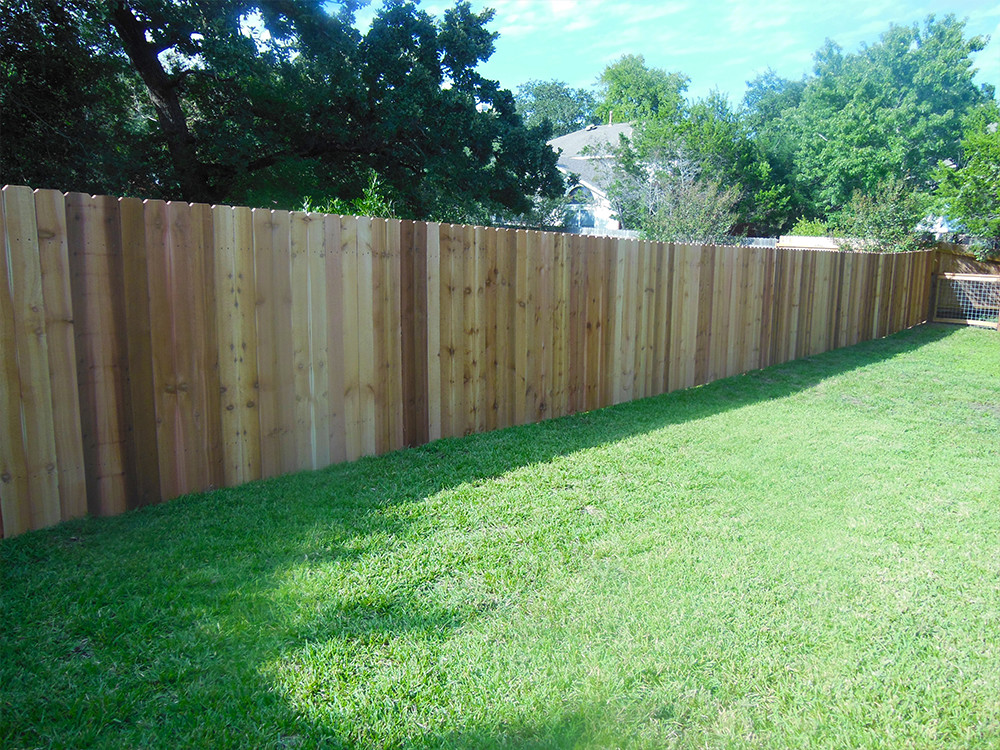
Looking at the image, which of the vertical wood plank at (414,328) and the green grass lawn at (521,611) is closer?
A: the green grass lawn at (521,611)

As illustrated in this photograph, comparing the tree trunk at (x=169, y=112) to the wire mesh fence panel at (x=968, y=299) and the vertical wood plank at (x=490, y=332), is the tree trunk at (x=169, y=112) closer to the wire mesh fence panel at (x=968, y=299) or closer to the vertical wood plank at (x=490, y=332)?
the vertical wood plank at (x=490, y=332)

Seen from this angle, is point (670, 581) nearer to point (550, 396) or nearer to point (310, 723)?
point (310, 723)

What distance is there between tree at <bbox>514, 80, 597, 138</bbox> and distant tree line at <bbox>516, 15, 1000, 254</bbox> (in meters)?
26.6

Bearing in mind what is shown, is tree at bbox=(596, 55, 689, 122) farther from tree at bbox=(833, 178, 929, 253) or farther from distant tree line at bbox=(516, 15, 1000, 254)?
tree at bbox=(833, 178, 929, 253)

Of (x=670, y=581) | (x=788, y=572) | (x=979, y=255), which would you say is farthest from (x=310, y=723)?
(x=979, y=255)

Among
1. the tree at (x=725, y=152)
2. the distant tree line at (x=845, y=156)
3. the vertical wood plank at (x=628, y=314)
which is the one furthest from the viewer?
the tree at (x=725, y=152)

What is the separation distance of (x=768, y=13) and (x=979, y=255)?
80.6 feet

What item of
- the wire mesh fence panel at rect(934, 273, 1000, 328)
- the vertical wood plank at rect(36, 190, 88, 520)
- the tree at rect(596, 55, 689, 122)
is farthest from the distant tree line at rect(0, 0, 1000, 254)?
the tree at rect(596, 55, 689, 122)

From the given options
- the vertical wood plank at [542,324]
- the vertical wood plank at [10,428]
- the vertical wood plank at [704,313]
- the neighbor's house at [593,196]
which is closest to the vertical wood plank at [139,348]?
the vertical wood plank at [10,428]

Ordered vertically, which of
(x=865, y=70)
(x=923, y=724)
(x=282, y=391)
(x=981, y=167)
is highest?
(x=865, y=70)

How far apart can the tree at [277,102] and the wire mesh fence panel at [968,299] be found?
31.0ft

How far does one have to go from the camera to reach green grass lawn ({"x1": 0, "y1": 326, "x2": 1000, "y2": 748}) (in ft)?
7.22

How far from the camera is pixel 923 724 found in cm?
226

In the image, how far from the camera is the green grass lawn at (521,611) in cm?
220
